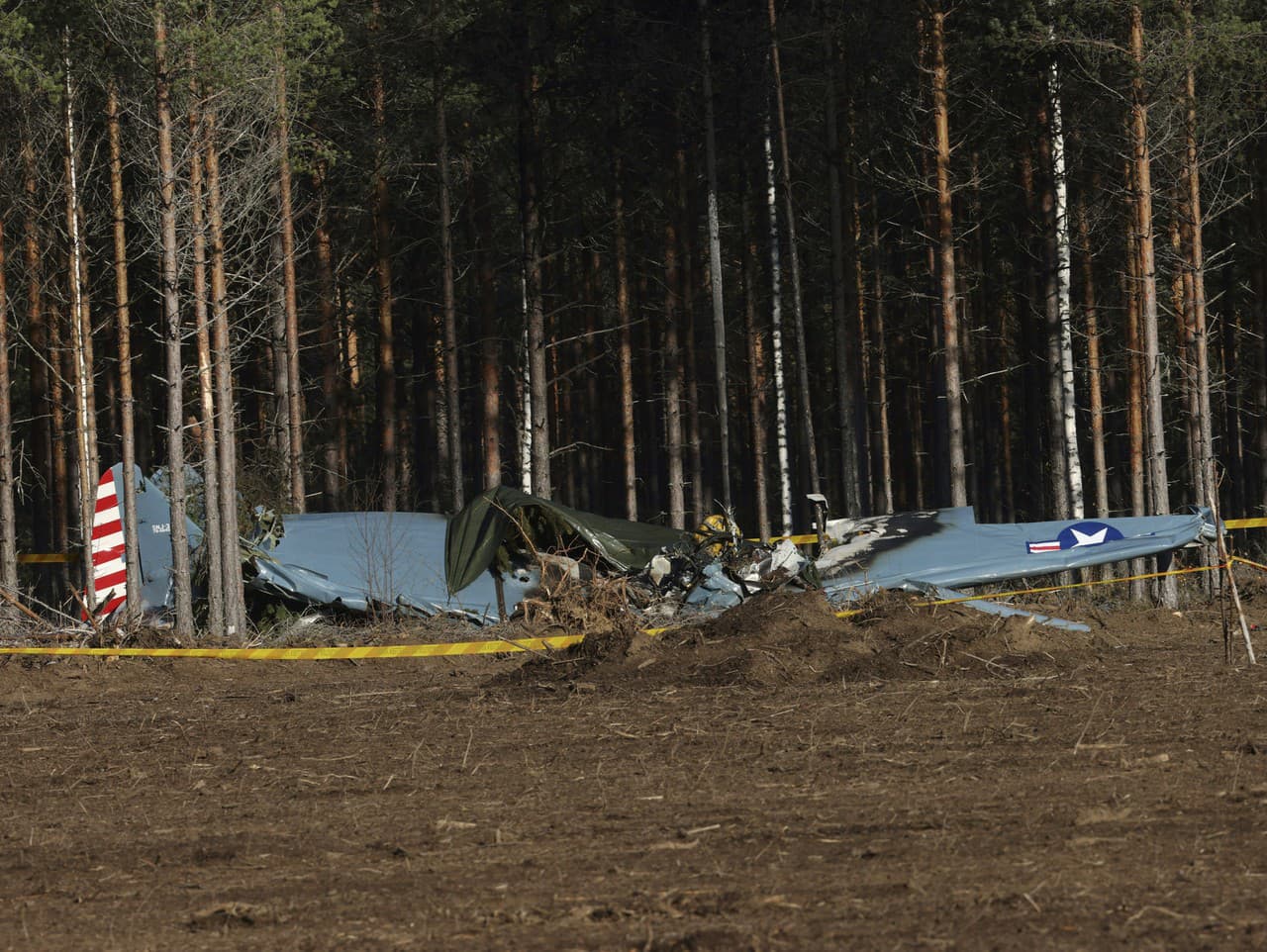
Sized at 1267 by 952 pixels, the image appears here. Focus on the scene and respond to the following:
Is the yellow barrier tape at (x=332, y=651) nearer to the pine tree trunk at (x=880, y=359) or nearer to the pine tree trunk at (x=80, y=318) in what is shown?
the pine tree trunk at (x=80, y=318)

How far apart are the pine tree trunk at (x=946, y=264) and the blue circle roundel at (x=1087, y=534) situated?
4028 millimetres

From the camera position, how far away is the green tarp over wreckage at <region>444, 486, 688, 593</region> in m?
16.8

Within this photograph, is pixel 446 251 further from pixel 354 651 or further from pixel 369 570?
pixel 354 651

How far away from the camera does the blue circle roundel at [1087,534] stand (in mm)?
15977

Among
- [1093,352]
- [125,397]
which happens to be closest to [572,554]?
[125,397]

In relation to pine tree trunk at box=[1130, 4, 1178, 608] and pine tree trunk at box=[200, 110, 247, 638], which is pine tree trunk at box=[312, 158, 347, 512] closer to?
pine tree trunk at box=[200, 110, 247, 638]

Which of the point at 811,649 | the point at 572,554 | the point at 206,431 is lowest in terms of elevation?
the point at 811,649

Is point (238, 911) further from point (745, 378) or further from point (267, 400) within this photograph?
point (745, 378)

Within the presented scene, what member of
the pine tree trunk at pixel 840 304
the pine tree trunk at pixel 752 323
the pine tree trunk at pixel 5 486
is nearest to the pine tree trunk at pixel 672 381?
the pine tree trunk at pixel 752 323

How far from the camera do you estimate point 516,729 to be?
413 inches

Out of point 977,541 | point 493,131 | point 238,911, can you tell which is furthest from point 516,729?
point 493,131

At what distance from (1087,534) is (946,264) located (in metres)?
5.69

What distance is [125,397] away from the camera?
714 inches

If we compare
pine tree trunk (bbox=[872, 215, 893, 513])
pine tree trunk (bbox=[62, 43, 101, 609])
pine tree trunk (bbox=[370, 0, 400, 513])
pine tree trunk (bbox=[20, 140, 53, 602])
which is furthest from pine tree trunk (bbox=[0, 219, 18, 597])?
pine tree trunk (bbox=[872, 215, 893, 513])
